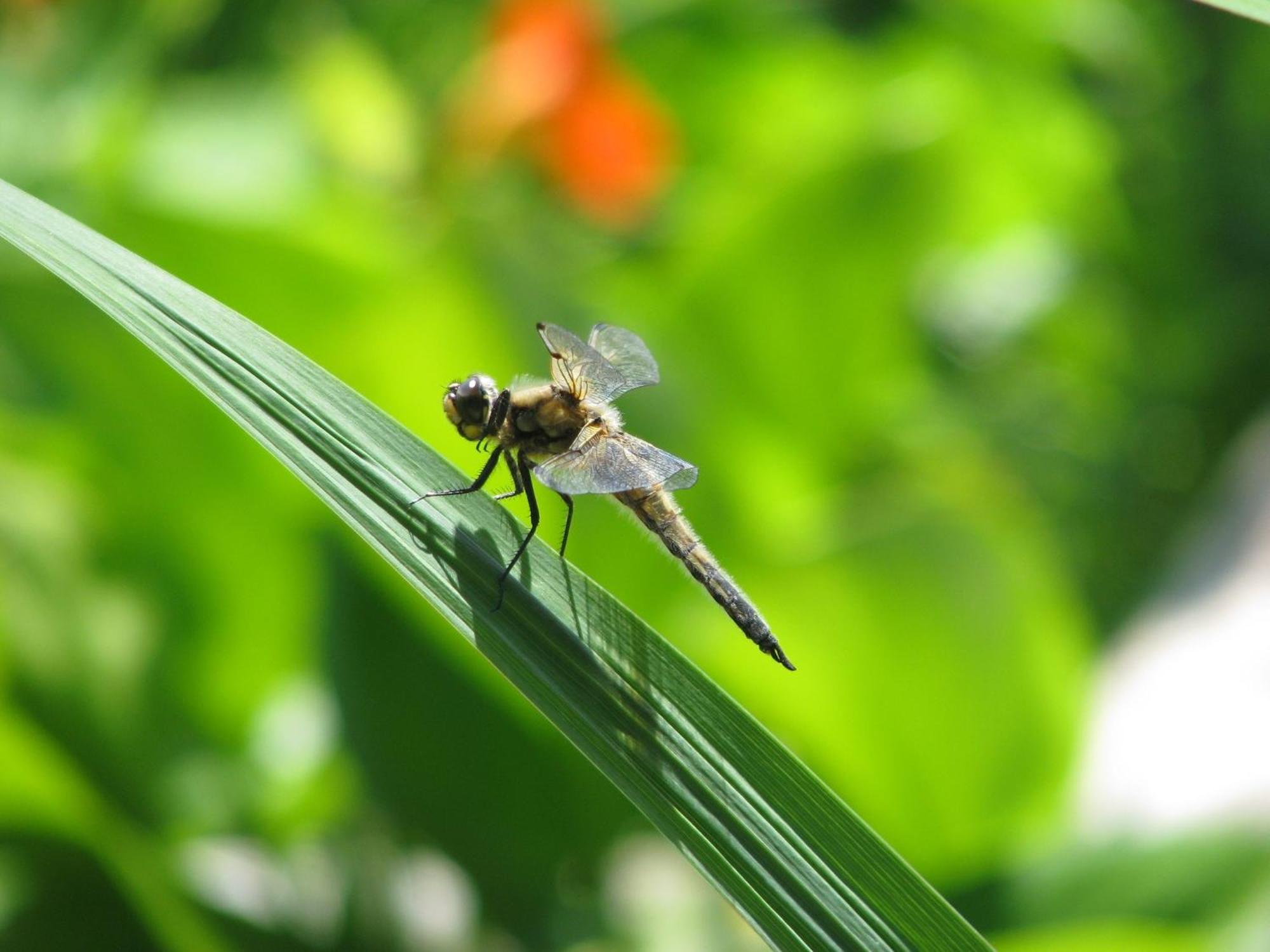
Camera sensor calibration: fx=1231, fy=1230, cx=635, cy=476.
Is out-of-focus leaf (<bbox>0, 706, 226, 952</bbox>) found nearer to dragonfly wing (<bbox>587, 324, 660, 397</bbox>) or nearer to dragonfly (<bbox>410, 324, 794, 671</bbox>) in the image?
dragonfly (<bbox>410, 324, 794, 671</bbox>)

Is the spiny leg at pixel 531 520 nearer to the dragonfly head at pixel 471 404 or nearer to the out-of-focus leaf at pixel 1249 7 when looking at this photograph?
the dragonfly head at pixel 471 404

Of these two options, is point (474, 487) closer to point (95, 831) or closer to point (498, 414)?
point (498, 414)

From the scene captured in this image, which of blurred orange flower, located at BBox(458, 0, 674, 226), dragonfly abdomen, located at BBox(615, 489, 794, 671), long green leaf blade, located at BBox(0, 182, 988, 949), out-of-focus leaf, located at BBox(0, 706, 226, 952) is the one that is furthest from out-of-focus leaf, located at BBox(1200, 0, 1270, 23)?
blurred orange flower, located at BBox(458, 0, 674, 226)

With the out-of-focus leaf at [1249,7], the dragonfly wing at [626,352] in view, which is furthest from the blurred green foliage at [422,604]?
the out-of-focus leaf at [1249,7]

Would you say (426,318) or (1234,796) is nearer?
(426,318)

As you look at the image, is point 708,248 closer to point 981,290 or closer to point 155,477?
point 155,477

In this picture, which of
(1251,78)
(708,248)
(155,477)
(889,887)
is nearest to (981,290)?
(1251,78)
